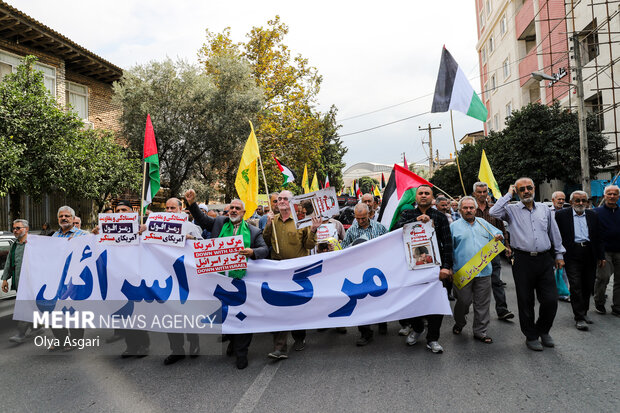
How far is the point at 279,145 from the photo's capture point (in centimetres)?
2330

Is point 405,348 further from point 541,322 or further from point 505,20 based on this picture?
point 505,20

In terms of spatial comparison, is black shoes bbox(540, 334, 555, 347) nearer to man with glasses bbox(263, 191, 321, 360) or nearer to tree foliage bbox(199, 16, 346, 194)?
man with glasses bbox(263, 191, 321, 360)

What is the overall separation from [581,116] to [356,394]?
51.3 feet

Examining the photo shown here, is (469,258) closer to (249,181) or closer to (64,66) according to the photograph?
(249,181)

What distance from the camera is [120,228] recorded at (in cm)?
530

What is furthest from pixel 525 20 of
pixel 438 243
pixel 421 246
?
pixel 421 246

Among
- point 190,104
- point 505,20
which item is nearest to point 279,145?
point 190,104

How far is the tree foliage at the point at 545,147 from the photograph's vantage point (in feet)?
61.2

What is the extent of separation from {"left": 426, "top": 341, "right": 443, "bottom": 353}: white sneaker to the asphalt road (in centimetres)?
9

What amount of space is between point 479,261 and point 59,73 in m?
18.2

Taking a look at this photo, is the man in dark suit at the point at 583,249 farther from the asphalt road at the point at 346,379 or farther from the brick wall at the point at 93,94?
the brick wall at the point at 93,94

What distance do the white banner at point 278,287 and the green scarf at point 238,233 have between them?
10 centimetres

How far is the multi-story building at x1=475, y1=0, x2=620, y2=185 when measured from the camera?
19281 mm

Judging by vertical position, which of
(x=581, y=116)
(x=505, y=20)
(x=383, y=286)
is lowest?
(x=383, y=286)
